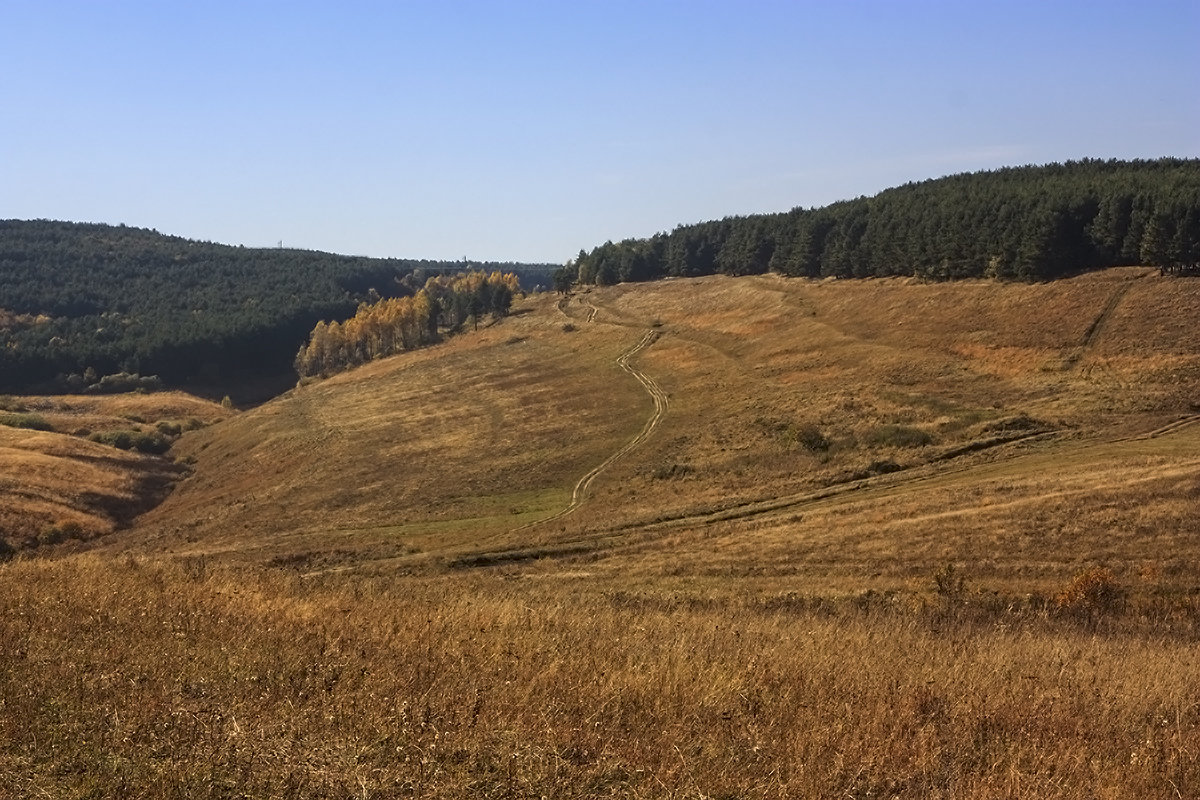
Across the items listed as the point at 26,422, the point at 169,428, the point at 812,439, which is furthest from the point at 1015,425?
the point at 26,422

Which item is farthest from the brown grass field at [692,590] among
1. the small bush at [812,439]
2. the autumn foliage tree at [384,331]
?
the autumn foliage tree at [384,331]

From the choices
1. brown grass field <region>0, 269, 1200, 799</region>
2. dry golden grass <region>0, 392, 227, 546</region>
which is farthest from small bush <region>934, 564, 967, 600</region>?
dry golden grass <region>0, 392, 227, 546</region>

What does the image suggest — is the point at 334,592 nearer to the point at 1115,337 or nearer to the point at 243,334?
the point at 1115,337

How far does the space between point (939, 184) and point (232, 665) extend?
5899 inches

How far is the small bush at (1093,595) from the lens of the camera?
2302 cm

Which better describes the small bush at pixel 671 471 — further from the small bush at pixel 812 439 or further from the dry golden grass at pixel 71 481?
the dry golden grass at pixel 71 481

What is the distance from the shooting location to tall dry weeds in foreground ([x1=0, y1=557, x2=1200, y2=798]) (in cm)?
603

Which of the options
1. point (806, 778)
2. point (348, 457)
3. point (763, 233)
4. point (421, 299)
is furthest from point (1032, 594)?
point (421, 299)

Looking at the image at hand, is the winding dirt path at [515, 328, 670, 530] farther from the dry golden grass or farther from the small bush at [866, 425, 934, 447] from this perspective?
the dry golden grass

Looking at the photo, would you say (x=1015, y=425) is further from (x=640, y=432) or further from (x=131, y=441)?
(x=131, y=441)

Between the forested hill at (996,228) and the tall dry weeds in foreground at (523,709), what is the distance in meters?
85.0

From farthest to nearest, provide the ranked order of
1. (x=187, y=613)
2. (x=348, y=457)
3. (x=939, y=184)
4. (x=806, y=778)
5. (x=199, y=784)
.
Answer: (x=939, y=184), (x=348, y=457), (x=187, y=613), (x=806, y=778), (x=199, y=784)

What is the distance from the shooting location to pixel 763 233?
489 ft

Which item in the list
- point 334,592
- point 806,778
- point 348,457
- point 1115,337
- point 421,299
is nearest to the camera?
point 806,778
